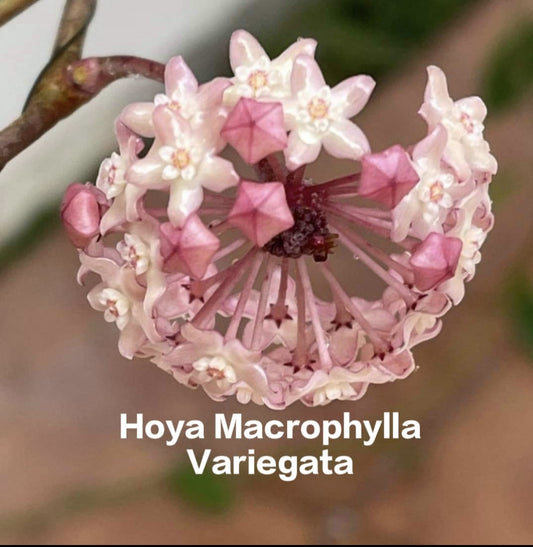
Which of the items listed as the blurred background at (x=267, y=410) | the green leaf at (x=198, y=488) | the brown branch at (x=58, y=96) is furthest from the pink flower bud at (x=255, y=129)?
the green leaf at (x=198, y=488)

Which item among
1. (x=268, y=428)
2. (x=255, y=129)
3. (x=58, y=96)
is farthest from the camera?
(x=268, y=428)

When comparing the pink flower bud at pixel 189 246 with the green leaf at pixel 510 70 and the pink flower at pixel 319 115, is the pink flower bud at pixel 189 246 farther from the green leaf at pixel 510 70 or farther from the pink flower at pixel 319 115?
the green leaf at pixel 510 70

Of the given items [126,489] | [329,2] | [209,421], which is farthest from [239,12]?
[126,489]

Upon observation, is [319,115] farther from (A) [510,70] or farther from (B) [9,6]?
(A) [510,70]

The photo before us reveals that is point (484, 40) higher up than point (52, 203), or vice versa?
point (484, 40)

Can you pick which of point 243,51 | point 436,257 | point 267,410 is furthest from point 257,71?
point 267,410

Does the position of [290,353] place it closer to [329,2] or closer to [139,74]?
[139,74]

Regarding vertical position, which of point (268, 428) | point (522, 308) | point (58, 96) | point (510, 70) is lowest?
point (58, 96)

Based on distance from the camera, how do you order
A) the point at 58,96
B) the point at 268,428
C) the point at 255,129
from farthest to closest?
the point at 268,428
the point at 58,96
the point at 255,129
